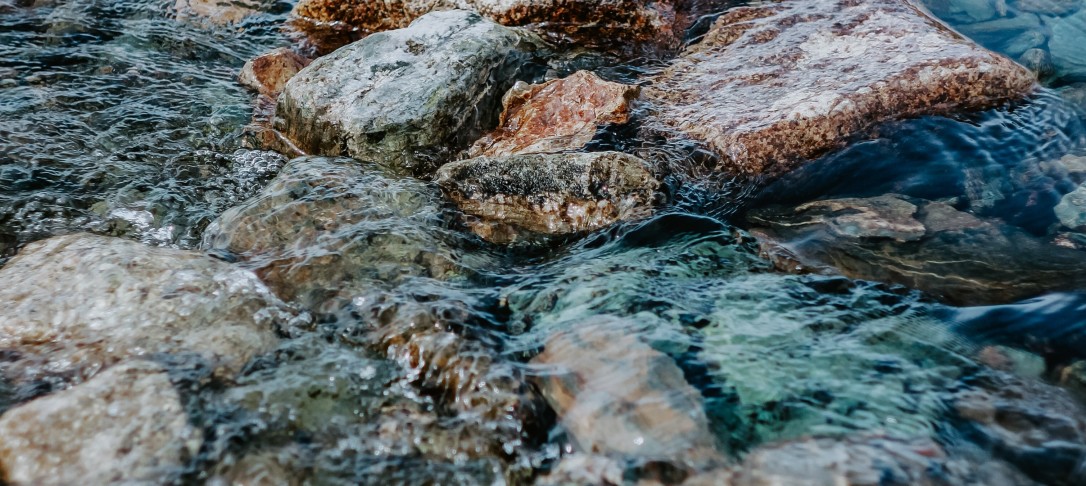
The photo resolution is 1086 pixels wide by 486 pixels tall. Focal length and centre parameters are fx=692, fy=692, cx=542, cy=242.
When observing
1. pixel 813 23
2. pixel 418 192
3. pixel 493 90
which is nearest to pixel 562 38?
pixel 493 90

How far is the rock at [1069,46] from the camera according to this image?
612cm

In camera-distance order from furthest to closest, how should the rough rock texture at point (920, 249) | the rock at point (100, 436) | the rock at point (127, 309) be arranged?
1. the rough rock texture at point (920, 249)
2. the rock at point (127, 309)
3. the rock at point (100, 436)

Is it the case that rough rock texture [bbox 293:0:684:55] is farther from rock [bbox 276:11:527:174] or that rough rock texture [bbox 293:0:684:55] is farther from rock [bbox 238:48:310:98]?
rock [bbox 276:11:527:174]

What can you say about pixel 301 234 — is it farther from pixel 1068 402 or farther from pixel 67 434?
pixel 1068 402

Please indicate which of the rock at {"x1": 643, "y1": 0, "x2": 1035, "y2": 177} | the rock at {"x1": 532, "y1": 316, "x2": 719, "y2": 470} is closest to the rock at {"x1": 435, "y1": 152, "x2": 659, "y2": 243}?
the rock at {"x1": 643, "y1": 0, "x2": 1035, "y2": 177}

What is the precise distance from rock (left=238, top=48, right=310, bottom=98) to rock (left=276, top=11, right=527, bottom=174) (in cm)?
81

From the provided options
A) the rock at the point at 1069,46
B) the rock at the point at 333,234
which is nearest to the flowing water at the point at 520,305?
the rock at the point at 333,234

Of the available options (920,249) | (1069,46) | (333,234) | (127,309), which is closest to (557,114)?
(333,234)

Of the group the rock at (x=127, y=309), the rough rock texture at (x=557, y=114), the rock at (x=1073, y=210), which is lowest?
the rock at (x=1073, y=210)

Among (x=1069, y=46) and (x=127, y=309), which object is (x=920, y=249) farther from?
(x=1069, y=46)

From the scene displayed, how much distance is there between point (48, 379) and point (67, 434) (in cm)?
52

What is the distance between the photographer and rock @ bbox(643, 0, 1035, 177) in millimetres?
4621

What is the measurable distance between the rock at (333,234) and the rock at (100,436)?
2.89 ft

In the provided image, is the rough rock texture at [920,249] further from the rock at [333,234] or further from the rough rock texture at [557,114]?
the rock at [333,234]
